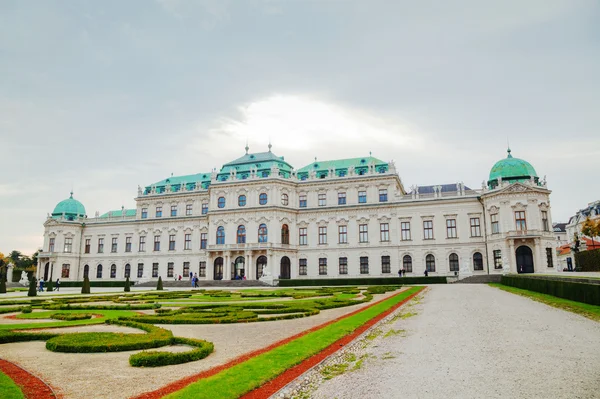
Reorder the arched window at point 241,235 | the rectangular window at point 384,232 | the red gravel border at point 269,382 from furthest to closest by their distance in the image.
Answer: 1. the arched window at point 241,235
2. the rectangular window at point 384,232
3. the red gravel border at point 269,382

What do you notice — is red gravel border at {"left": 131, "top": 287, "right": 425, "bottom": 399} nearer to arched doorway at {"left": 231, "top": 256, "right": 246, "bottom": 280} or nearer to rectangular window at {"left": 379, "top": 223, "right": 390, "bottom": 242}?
rectangular window at {"left": 379, "top": 223, "right": 390, "bottom": 242}

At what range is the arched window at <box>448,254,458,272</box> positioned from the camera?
168 ft

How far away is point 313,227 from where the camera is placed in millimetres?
57219

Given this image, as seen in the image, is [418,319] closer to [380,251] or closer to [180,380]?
[180,380]

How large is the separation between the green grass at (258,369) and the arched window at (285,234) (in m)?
44.8

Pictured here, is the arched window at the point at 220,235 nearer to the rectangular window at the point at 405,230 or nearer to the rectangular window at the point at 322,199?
the rectangular window at the point at 322,199

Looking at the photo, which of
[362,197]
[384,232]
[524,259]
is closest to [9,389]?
[524,259]

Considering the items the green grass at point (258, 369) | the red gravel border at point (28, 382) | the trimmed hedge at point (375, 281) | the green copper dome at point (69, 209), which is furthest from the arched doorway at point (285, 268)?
the red gravel border at point (28, 382)

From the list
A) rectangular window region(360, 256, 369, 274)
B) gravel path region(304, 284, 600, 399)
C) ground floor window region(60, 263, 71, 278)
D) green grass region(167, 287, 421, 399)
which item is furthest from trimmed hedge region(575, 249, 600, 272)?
ground floor window region(60, 263, 71, 278)

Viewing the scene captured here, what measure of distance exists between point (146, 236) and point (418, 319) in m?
56.9

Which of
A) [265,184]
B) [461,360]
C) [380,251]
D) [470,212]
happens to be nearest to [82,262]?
[265,184]

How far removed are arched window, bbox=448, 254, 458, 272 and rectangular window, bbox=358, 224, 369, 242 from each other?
10.3 metres

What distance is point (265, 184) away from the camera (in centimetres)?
5672

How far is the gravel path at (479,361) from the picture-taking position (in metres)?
6.50
